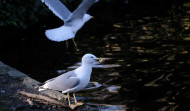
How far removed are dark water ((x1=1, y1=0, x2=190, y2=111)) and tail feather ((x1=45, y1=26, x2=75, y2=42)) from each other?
2.11 feet

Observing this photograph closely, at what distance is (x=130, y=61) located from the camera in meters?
7.73

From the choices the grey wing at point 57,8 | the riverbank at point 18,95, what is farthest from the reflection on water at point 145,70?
the grey wing at point 57,8

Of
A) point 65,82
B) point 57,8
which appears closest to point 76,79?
point 65,82

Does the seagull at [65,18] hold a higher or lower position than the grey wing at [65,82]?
higher

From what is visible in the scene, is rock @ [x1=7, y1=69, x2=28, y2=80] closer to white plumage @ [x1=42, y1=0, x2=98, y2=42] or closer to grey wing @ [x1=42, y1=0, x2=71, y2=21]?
white plumage @ [x1=42, y1=0, x2=98, y2=42]

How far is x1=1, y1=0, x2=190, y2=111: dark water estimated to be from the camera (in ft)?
18.5

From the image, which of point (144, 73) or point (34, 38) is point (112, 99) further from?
point (34, 38)

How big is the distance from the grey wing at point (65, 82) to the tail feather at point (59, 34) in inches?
108

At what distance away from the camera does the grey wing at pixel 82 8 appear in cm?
693

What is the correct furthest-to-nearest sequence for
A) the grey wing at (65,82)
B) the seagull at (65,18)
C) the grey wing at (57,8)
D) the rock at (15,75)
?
the grey wing at (57,8), the seagull at (65,18), the rock at (15,75), the grey wing at (65,82)

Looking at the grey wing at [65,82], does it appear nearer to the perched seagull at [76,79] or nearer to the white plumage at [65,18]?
the perched seagull at [76,79]

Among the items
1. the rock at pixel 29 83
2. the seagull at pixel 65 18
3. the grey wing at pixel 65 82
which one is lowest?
the rock at pixel 29 83

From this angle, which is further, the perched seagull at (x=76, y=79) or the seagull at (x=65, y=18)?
the seagull at (x=65, y=18)

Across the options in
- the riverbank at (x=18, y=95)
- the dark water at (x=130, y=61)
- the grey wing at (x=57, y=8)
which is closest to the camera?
the riverbank at (x=18, y=95)
